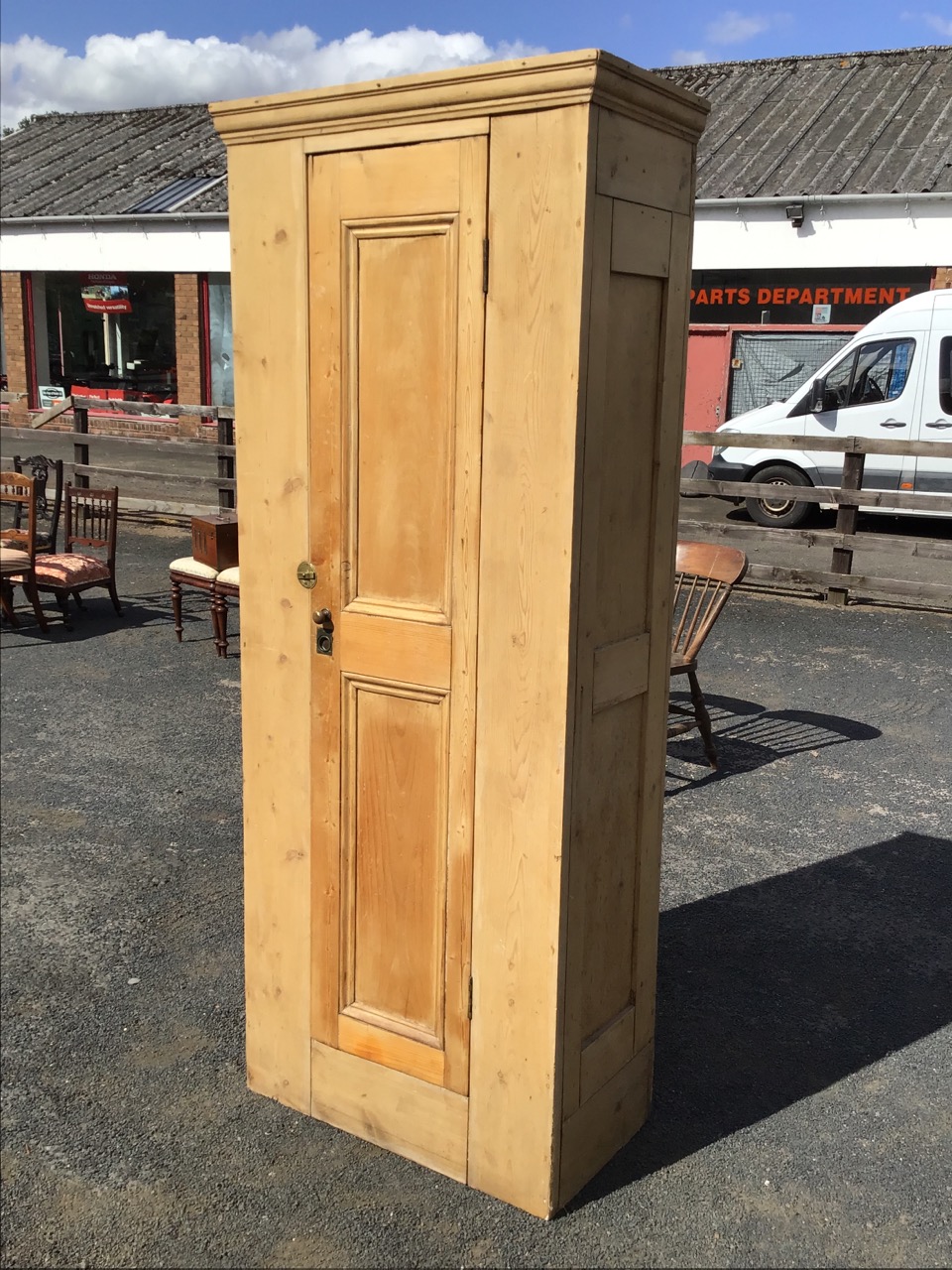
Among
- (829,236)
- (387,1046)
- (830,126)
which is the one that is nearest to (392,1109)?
(387,1046)

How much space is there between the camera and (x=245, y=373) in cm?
301

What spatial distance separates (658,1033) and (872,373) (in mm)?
11103

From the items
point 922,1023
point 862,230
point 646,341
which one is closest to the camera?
point 646,341

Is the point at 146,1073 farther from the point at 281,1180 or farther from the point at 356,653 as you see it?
the point at 356,653

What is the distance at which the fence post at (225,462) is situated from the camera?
12094mm

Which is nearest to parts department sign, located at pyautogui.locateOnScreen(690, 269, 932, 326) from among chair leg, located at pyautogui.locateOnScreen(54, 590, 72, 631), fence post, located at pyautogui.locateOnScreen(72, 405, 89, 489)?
fence post, located at pyautogui.locateOnScreen(72, 405, 89, 489)

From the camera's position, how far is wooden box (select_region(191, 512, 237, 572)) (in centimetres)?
827

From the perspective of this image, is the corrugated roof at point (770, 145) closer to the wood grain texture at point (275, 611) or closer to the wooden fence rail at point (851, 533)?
the wooden fence rail at point (851, 533)

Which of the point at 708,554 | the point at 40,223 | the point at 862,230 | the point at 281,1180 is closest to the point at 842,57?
the point at 862,230

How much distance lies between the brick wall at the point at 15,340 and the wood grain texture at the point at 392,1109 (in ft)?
75.5

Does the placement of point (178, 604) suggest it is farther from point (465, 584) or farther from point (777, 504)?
point (777, 504)

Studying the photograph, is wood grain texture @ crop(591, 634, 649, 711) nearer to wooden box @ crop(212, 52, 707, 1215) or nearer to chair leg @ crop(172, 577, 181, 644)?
wooden box @ crop(212, 52, 707, 1215)

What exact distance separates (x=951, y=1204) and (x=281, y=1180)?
171 cm

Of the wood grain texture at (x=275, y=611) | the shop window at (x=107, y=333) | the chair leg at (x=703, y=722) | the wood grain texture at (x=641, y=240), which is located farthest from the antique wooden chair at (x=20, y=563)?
the shop window at (x=107, y=333)
